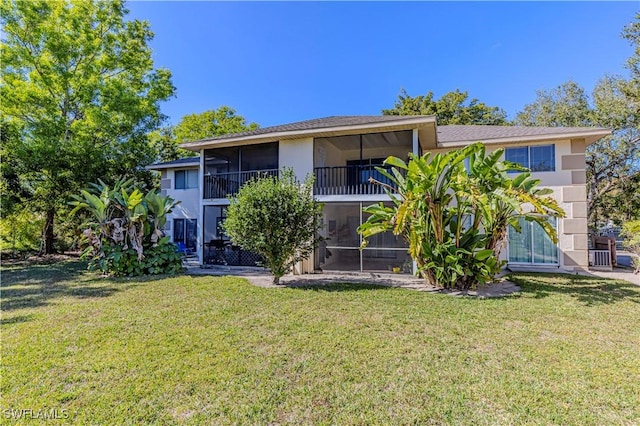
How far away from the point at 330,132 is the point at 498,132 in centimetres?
746

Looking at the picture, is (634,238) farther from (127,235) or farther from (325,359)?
(127,235)

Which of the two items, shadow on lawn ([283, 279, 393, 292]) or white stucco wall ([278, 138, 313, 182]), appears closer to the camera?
shadow on lawn ([283, 279, 393, 292])

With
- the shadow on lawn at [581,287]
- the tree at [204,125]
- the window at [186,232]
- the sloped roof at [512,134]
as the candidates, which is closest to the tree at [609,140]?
the sloped roof at [512,134]

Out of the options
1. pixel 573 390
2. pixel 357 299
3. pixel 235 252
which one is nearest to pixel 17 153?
pixel 235 252

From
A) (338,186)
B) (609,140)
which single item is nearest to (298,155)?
(338,186)

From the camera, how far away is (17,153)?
1299cm

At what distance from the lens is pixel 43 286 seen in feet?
27.8

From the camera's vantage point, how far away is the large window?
11.4 meters

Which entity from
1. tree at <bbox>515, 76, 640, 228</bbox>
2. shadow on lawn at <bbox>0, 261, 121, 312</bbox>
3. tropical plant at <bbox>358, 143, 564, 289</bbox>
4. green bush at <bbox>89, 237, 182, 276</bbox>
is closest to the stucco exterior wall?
green bush at <bbox>89, 237, 182, 276</bbox>

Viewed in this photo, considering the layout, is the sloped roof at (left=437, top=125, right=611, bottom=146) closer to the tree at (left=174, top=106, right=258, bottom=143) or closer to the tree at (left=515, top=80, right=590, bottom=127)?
the tree at (left=515, top=80, right=590, bottom=127)

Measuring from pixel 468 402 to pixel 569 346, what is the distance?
2.58m

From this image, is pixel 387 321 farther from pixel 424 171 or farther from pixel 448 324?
pixel 424 171

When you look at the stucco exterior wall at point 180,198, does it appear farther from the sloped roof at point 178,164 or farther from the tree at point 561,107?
the tree at point 561,107

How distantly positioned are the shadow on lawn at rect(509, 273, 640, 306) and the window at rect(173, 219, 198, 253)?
15.6 m
